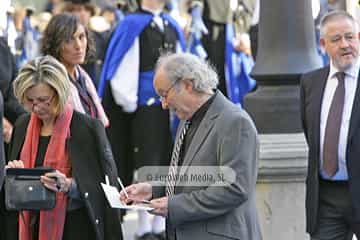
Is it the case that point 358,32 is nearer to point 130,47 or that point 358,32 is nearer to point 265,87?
point 265,87

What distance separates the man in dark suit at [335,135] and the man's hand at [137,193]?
4.11ft

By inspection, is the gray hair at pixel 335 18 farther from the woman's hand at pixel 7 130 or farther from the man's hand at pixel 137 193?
the woman's hand at pixel 7 130

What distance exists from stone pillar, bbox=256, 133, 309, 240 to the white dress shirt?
1.34 meters

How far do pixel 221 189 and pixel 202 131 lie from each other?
34 centimetres

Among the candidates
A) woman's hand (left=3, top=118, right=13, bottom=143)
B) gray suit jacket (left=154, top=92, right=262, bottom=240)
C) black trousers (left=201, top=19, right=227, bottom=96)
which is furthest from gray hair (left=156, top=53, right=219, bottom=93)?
black trousers (left=201, top=19, right=227, bottom=96)

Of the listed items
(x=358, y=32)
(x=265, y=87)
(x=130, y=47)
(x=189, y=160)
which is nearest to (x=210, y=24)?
(x=130, y=47)

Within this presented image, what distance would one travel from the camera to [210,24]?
15.5m

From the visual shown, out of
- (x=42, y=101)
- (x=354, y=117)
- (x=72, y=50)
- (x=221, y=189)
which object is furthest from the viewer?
(x=72, y=50)

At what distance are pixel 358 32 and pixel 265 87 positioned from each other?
1.77 m

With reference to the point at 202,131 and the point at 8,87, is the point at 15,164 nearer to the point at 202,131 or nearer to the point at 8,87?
the point at 202,131

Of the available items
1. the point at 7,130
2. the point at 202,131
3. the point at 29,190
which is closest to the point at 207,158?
the point at 202,131

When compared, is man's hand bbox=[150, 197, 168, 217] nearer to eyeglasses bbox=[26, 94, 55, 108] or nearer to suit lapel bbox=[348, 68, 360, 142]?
eyeglasses bbox=[26, 94, 55, 108]

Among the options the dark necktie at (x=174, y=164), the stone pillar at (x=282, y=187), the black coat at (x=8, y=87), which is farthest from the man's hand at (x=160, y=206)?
the black coat at (x=8, y=87)

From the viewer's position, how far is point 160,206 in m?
6.14
